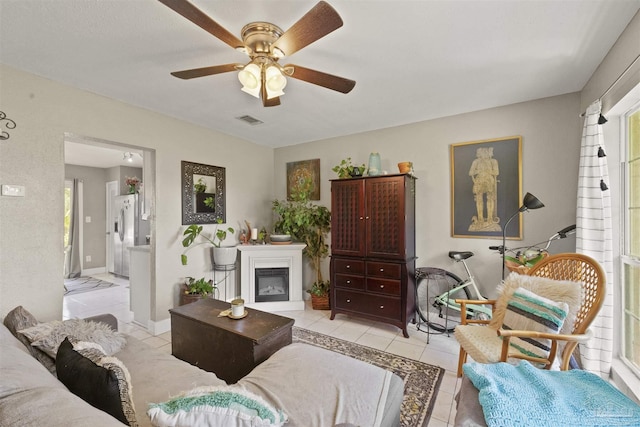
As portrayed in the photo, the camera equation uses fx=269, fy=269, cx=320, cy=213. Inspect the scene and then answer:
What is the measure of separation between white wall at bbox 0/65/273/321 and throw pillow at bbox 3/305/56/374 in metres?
0.73

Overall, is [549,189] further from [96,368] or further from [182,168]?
[182,168]

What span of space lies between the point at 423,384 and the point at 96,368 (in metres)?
2.14

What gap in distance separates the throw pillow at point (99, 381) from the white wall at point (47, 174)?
5.65 ft

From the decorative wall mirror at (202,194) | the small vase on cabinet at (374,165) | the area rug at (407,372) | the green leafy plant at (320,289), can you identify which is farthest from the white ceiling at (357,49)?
the area rug at (407,372)

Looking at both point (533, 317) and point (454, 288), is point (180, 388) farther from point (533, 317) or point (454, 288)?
point (454, 288)

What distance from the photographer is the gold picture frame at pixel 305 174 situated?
13.8 ft

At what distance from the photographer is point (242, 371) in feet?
5.98

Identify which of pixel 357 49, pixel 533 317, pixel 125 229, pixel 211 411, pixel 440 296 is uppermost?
pixel 357 49

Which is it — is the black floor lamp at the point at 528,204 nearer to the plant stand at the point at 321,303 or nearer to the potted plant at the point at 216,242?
the plant stand at the point at 321,303

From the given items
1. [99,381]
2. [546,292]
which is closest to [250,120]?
[99,381]

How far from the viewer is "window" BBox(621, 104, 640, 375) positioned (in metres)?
1.89

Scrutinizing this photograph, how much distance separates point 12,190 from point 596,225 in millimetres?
4514

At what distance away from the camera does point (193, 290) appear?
3.18m

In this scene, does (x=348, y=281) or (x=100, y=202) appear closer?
(x=348, y=281)
